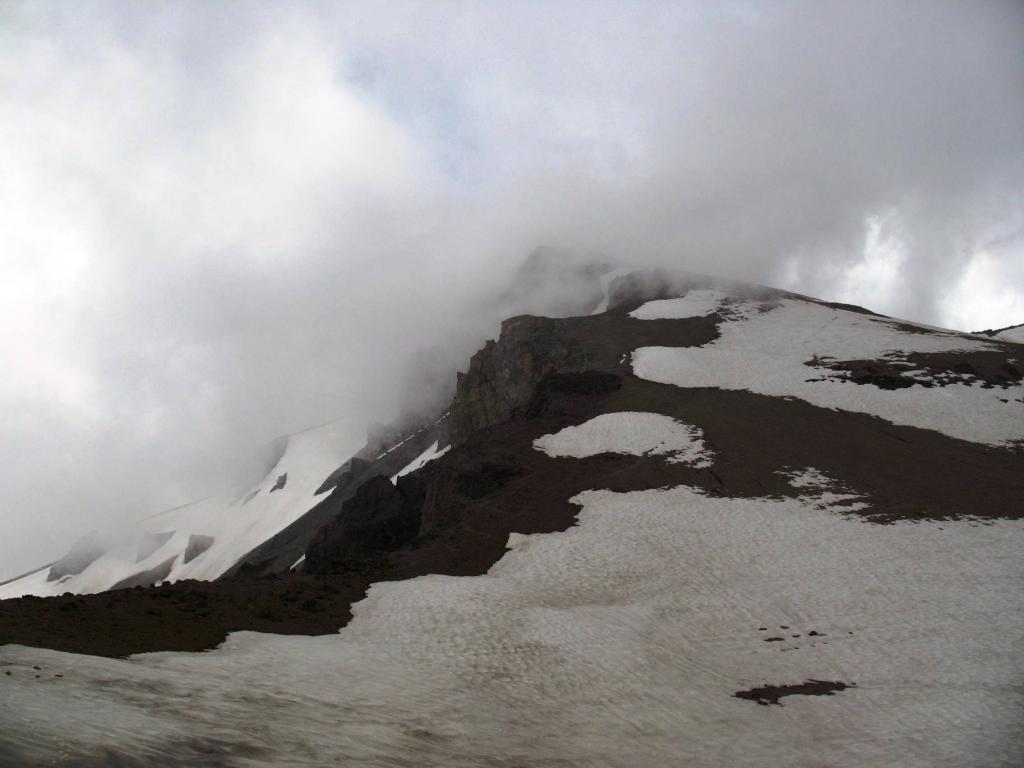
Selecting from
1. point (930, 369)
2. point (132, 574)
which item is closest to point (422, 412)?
point (132, 574)

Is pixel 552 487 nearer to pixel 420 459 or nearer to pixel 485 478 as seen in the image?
pixel 485 478

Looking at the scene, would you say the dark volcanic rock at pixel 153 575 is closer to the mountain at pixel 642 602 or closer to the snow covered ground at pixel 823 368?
the mountain at pixel 642 602

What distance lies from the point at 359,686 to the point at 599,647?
6.97 m

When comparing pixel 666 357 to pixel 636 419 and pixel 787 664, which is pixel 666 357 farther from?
pixel 787 664

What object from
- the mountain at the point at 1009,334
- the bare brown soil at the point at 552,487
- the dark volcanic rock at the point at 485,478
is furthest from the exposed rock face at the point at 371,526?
the mountain at the point at 1009,334

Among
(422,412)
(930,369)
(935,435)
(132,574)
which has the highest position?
(422,412)

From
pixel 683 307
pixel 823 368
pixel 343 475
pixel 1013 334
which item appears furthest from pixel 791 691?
pixel 343 475

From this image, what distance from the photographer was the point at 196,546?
89062mm

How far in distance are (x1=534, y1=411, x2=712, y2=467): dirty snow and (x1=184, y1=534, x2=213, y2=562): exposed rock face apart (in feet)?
214

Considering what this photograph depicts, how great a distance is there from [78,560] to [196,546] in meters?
44.0

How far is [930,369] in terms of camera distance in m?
45.1

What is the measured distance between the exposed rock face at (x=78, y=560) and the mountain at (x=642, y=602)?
8380cm

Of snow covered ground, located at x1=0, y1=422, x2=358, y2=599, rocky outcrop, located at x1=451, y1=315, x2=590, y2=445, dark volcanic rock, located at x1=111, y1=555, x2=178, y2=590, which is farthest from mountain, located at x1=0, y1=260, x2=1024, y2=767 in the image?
dark volcanic rock, located at x1=111, y1=555, x2=178, y2=590

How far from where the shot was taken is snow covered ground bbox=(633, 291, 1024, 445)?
39531 millimetres
